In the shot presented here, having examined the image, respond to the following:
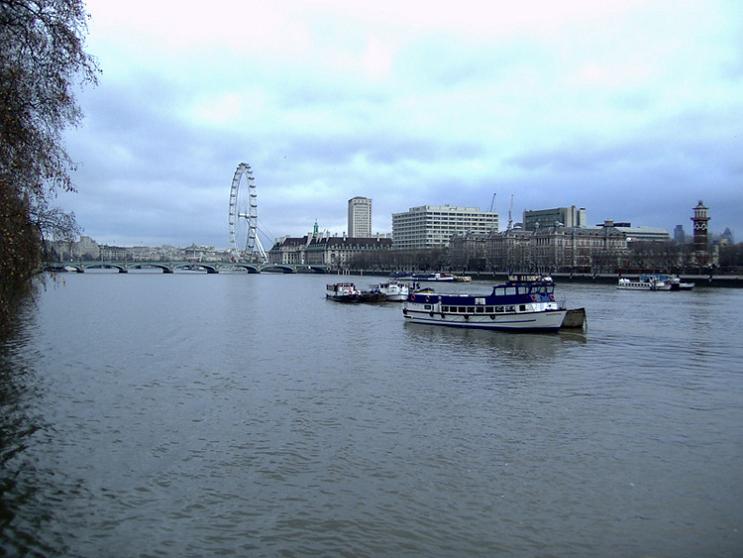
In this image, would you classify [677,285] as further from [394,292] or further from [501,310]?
[501,310]

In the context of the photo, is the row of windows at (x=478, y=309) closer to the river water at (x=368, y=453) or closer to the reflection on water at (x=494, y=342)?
the reflection on water at (x=494, y=342)

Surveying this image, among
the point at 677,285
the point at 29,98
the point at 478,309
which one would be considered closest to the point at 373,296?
the point at 478,309

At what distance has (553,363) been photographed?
102 feet

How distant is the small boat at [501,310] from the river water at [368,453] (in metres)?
10.8

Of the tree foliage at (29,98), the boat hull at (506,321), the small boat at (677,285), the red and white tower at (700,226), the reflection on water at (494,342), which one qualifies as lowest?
the reflection on water at (494,342)

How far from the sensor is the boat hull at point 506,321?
1736 inches

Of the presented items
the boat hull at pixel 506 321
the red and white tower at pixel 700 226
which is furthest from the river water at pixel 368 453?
the red and white tower at pixel 700 226

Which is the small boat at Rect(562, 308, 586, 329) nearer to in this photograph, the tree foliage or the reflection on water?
the reflection on water

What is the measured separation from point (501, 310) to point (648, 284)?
67.6 metres

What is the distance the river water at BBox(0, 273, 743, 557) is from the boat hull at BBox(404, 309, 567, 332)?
1058 cm

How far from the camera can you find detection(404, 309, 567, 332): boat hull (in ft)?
145

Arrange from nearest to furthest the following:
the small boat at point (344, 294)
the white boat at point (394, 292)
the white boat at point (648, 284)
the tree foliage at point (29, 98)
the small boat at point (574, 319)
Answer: the tree foliage at point (29, 98) → the small boat at point (574, 319) → the small boat at point (344, 294) → the white boat at point (394, 292) → the white boat at point (648, 284)

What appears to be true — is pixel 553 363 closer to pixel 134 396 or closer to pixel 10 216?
pixel 134 396

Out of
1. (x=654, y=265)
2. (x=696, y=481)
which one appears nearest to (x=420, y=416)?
(x=696, y=481)
